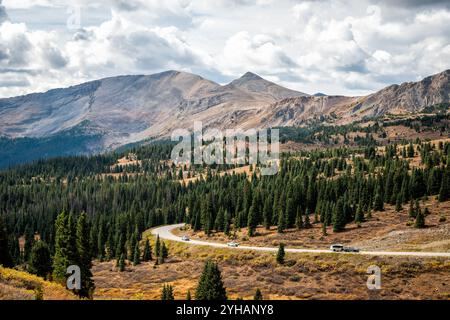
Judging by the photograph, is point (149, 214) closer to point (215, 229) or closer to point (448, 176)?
point (215, 229)

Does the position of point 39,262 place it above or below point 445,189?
below

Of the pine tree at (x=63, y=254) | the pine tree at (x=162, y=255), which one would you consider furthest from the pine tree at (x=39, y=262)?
the pine tree at (x=162, y=255)

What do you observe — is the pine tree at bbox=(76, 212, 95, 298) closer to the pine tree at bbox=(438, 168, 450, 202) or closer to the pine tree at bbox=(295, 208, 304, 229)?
the pine tree at bbox=(295, 208, 304, 229)

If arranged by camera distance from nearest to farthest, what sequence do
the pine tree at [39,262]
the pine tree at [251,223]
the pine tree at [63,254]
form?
the pine tree at [63,254], the pine tree at [39,262], the pine tree at [251,223]

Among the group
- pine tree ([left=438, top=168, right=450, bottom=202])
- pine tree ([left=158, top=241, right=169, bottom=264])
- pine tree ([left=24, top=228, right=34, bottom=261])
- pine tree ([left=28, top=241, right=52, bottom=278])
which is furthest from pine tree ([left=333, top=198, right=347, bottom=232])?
pine tree ([left=24, top=228, right=34, bottom=261])

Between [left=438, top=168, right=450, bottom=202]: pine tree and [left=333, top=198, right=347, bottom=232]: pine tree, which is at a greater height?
[left=438, top=168, right=450, bottom=202]: pine tree

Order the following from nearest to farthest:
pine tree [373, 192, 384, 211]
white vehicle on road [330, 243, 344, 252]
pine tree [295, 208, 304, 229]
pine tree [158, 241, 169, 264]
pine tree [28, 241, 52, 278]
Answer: pine tree [28, 241, 52, 278] < white vehicle on road [330, 243, 344, 252] < pine tree [158, 241, 169, 264] < pine tree [295, 208, 304, 229] < pine tree [373, 192, 384, 211]

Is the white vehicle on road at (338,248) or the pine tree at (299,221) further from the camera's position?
the pine tree at (299,221)

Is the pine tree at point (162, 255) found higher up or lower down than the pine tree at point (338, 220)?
lower down

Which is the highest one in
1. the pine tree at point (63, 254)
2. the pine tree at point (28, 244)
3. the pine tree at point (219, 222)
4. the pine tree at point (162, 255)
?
the pine tree at point (63, 254)

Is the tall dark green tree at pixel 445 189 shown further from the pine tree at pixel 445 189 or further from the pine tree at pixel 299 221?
the pine tree at pixel 299 221

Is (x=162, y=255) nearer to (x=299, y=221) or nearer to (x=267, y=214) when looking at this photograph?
(x=267, y=214)

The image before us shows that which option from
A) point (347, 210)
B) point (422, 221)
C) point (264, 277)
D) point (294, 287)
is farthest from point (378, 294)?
point (347, 210)

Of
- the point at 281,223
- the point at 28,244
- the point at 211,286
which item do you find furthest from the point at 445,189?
the point at 28,244
